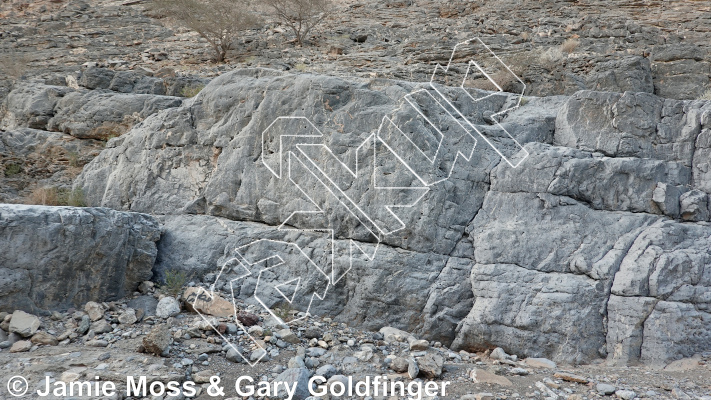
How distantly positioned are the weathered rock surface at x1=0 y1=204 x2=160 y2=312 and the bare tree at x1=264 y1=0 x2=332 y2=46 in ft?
32.7

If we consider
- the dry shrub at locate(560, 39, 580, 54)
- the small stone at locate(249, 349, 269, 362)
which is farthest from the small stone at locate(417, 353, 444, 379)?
the dry shrub at locate(560, 39, 580, 54)

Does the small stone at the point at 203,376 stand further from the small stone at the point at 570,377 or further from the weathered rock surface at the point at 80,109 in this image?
the weathered rock surface at the point at 80,109

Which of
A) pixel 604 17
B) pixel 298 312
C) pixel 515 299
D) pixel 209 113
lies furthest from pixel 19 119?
pixel 604 17

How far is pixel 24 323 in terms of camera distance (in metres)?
4.05

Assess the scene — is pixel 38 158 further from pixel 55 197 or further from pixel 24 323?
pixel 24 323

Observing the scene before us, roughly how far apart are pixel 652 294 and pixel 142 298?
15.6ft

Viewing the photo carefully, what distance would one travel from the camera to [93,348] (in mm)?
3912

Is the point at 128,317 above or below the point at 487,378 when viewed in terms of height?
above

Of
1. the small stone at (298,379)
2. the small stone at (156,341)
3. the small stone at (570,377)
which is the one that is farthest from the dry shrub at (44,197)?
the small stone at (570,377)

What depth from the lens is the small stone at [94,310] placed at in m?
4.33

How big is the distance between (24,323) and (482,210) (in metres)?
4.27

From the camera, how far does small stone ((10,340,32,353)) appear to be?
151 inches

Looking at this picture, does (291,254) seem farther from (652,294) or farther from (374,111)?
(652,294)

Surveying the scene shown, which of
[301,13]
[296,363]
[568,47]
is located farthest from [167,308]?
[301,13]
